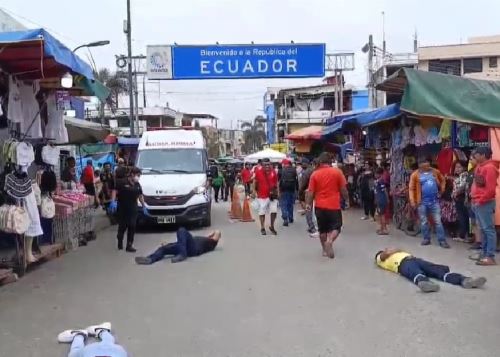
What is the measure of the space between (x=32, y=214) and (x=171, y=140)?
7.77m

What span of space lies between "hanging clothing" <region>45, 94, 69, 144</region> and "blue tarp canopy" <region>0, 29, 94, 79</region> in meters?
1.31

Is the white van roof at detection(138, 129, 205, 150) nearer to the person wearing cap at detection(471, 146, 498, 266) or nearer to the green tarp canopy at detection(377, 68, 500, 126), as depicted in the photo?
the green tarp canopy at detection(377, 68, 500, 126)

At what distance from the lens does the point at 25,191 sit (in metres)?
9.12

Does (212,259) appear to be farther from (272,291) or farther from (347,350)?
(347,350)

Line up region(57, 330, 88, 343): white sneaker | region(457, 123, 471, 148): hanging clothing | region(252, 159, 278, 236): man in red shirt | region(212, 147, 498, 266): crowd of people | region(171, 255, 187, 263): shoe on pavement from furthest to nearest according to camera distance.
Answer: region(252, 159, 278, 236): man in red shirt < region(457, 123, 471, 148): hanging clothing < region(171, 255, 187, 263): shoe on pavement < region(212, 147, 498, 266): crowd of people < region(57, 330, 88, 343): white sneaker

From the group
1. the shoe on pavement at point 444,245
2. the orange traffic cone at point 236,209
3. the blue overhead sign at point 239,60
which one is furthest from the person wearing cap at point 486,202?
the blue overhead sign at point 239,60

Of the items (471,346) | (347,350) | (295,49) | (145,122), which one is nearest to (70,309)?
(347,350)

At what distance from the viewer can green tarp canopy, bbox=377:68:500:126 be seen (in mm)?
11227

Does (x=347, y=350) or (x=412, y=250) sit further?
(x=412, y=250)

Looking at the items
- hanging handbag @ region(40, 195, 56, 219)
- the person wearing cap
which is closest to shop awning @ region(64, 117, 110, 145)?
hanging handbag @ region(40, 195, 56, 219)

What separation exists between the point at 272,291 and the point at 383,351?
267 centimetres

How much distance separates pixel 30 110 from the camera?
10.7 meters

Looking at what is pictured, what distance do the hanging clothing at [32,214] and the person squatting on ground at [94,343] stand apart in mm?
3481

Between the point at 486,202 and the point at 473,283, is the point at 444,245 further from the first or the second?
the point at 473,283
